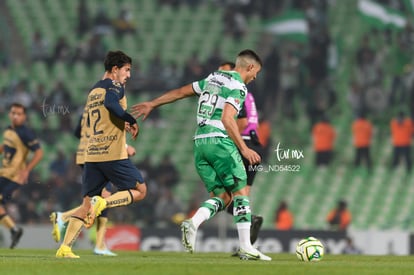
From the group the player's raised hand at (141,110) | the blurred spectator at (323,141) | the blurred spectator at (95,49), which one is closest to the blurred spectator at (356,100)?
the blurred spectator at (323,141)

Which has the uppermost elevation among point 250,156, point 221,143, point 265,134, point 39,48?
point 39,48

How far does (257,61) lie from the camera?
11.5 metres

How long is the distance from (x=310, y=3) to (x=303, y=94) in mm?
3105

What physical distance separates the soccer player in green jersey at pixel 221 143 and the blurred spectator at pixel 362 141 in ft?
48.8

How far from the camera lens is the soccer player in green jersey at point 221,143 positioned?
11.2 metres

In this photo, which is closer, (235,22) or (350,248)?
(350,248)

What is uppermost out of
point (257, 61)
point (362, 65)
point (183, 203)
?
point (362, 65)

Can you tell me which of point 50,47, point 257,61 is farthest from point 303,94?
point 257,61

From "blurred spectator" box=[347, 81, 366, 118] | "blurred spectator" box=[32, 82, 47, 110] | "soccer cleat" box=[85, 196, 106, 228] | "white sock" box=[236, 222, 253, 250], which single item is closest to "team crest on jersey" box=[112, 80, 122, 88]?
"soccer cleat" box=[85, 196, 106, 228]

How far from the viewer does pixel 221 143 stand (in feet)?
37.5

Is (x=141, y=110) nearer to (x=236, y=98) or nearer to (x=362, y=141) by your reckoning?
(x=236, y=98)

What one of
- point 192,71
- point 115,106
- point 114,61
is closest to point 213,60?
point 192,71

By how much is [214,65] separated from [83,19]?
413 cm

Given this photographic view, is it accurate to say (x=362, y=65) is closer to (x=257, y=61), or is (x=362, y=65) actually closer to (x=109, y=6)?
(x=109, y=6)
